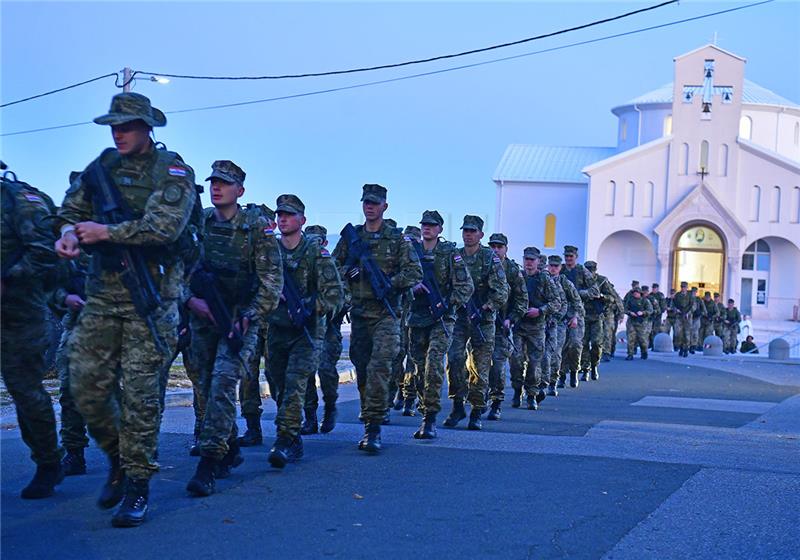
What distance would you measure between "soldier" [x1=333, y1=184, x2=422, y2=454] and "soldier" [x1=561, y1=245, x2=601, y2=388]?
812cm

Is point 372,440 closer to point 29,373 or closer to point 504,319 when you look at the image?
point 29,373

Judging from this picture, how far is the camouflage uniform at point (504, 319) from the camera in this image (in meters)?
12.3

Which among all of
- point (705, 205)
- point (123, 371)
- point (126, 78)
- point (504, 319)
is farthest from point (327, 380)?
point (705, 205)

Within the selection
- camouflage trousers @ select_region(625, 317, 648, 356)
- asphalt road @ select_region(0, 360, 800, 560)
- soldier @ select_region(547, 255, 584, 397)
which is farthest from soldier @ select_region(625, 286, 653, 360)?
asphalt road @ select_region(0, 360, 800, 560)

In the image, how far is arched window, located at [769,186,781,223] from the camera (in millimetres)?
56125

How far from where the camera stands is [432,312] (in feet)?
34.5

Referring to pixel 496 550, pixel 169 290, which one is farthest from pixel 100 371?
pixel 496 550

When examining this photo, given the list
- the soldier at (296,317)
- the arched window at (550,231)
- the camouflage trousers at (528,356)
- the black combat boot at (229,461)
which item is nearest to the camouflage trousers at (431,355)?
the soldier at (296,317)

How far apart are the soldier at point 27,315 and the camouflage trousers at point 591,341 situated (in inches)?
531

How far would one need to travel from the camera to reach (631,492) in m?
7.59

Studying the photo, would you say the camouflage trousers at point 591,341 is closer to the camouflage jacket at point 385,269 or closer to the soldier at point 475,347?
the soldier at point 475,347

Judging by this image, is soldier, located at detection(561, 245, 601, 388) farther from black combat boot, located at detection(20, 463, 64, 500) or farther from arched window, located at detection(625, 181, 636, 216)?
arched window, located at detection(625, 181, 636, 216)

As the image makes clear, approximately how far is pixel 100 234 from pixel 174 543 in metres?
1.72

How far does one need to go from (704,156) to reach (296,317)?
5118 cm
